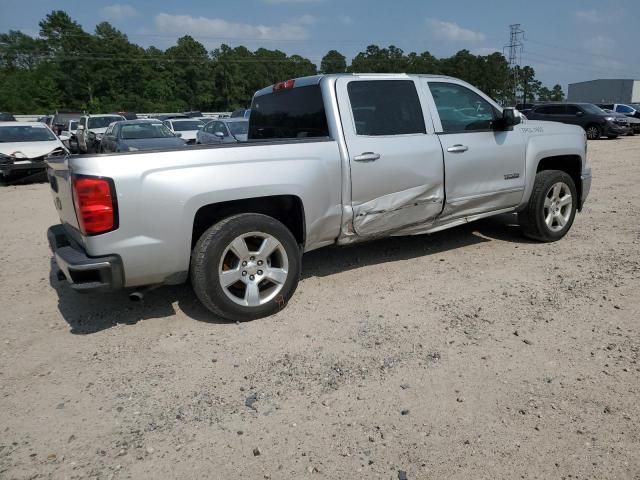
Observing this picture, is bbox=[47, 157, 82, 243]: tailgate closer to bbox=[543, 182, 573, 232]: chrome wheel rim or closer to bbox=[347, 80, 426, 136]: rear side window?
bbox=[347, 80, 426, 136]: rear side window

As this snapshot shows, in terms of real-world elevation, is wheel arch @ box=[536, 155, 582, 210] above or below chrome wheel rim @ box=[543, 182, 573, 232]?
above

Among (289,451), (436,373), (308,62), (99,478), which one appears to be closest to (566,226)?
(436,373)

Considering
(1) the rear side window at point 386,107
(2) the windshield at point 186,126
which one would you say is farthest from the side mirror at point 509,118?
(2) the windshield at point 186,126

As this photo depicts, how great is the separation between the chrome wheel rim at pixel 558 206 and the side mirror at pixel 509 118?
100 centimetres

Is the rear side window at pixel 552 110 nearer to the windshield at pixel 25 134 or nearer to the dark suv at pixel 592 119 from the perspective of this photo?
the dark suv at pixel 592 119

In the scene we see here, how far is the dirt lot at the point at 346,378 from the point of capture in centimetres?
239

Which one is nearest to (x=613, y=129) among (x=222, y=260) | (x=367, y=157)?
(x=367, y=157)

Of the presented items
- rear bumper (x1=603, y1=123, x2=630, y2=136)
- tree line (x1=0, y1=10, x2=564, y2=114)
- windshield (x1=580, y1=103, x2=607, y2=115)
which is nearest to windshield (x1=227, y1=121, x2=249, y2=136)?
windshield (x1=580, y1=103, x2=607, y2=115)

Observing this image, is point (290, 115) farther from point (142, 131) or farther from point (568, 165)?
point (142, 131)

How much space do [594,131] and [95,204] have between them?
76.5 ft

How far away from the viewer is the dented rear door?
4191mm

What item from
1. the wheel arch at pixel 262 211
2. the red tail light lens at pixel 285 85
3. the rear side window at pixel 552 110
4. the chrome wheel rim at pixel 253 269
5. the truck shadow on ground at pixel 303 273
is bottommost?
the truck shadow on ground at pixel 303 273

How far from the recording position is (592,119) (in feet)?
69.8

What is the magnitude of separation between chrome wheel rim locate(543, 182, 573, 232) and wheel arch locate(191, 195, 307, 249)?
2.99m
